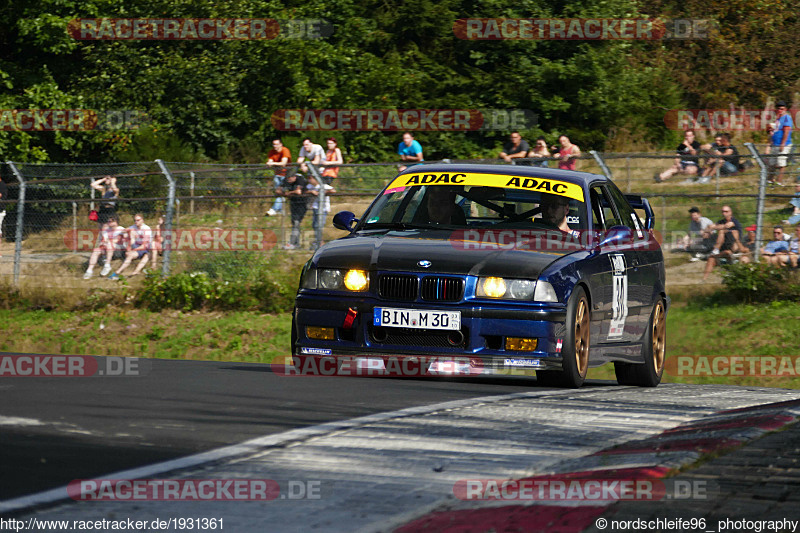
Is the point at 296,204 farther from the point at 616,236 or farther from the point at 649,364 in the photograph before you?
the point at 616,236

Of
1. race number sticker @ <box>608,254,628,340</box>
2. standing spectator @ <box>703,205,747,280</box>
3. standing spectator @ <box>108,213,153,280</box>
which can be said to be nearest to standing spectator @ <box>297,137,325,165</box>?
standing spectator @ <box>108,213,153,280</box>

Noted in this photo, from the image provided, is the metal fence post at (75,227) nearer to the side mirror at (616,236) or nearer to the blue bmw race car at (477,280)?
the blue bmw race car at (477,280)

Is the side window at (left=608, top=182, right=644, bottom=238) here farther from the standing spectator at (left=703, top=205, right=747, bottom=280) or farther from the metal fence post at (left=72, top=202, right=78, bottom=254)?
the metal fence post at (left=72, top=202, right=78, bottom=254)

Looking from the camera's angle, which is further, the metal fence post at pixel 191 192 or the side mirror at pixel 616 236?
the metal fence post at pixel 191 192

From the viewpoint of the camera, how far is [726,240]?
57.9 ft

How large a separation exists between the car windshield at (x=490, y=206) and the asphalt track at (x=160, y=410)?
127 cm

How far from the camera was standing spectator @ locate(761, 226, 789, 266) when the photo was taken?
1711cm

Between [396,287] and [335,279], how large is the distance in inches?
18.3

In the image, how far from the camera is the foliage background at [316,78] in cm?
3020

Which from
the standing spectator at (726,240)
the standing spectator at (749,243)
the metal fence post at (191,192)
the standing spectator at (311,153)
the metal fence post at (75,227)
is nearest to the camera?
the standing spectator at (749,243)

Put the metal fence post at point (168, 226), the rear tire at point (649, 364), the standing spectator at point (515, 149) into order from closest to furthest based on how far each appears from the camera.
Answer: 1. the rear tire at point (649, 364)
2. the metal fence post at point (168, 226)
3. the standing spectator at point (515, 149)

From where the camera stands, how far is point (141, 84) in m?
31.4

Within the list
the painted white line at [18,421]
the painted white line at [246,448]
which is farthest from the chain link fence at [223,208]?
the painted white line at [18,421]

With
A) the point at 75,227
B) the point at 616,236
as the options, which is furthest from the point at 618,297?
the point at 75,227
